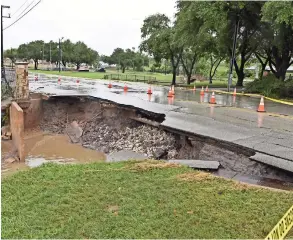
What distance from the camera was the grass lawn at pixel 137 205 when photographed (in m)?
4.28

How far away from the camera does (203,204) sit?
5000 mm

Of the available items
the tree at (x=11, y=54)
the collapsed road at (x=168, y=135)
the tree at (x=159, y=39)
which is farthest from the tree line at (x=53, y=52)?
the collapsed road at (x=168, y=135)

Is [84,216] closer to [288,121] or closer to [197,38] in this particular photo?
[288,121]

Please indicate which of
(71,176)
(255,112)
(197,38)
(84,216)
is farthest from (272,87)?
(84,216)

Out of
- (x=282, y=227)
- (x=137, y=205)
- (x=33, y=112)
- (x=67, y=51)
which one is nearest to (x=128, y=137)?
(x=33, y=112)

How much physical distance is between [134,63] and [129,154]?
2839 inches

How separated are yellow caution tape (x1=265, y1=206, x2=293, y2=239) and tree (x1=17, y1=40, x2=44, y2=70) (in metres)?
74.2

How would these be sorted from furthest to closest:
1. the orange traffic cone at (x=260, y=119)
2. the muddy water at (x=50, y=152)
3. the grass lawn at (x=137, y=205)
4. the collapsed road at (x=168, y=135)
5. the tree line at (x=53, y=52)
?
the tree line at (x=53, y=52) → the muddy water at (x=50, y=152) → the orange traffic cone at (x=260, y=119) → the collapsed road at (x=168, y=135) → the grass lawn at (x=137, y=205)

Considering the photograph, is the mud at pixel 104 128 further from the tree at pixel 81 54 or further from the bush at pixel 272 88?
the tree at pixel 81 54

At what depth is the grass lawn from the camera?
4.28 metres

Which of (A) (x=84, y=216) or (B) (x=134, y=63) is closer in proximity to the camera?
(A) (x=84, y=216)

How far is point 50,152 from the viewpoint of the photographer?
534 inches

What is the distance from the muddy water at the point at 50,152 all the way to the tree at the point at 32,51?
202ft

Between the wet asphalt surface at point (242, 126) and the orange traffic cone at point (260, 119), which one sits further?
the orange traffic cone at point (260, 119)
